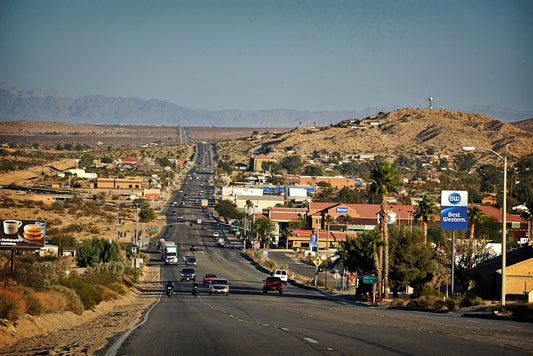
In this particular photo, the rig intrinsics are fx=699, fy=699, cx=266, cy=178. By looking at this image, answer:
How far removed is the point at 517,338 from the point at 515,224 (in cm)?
10962

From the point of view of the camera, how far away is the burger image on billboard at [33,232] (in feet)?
186

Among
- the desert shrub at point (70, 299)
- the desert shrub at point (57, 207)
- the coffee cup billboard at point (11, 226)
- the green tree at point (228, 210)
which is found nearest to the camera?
the desert shrub at point (70, 299)

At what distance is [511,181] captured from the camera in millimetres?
164125

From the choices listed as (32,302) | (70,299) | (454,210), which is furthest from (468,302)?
(32,302)

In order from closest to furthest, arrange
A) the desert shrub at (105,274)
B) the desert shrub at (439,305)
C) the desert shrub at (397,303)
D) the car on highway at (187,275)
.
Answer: the desert shrub at (439,305), the desert shrub at (397,303), the desert shrub at (105,274), the car on highway at (187,275)

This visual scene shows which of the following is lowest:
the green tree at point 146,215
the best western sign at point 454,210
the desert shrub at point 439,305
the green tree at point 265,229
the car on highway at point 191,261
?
the desert shrub at point 439,305

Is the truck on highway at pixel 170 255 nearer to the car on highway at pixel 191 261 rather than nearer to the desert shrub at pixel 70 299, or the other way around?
the car on highway at pixel 191 261

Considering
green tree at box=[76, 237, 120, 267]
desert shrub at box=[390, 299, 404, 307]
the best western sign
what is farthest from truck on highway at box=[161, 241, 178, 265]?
the best western sign

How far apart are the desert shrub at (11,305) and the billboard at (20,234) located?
31.0 metres

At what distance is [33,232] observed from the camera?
5709cm

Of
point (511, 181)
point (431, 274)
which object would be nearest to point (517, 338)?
point (431, 274)

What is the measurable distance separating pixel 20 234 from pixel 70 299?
27.0 m

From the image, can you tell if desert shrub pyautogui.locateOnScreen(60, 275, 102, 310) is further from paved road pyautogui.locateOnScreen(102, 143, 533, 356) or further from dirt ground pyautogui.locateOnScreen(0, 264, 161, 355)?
paved road pyautogui.locateOnScreen(102, 143, 533, 356)

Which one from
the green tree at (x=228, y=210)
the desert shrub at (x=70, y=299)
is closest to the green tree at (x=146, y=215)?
the green tree at (x=228, y=210)
